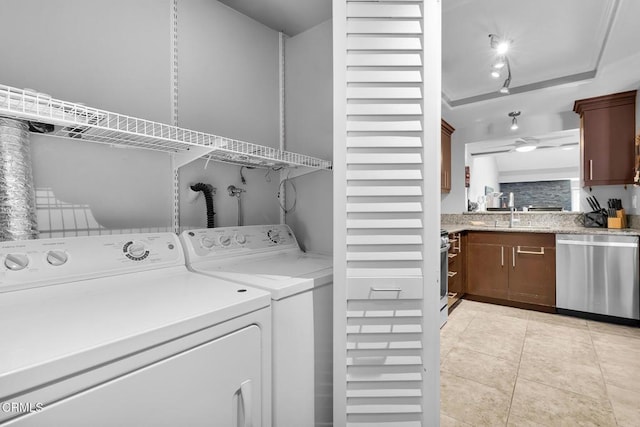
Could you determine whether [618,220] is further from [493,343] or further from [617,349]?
[493,343]

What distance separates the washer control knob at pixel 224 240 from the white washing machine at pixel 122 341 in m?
0.31

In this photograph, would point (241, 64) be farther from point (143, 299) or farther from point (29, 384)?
point (29, 384)

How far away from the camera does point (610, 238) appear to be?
283cm

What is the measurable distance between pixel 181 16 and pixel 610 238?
13.3ft

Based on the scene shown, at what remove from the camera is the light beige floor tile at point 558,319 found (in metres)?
2.87

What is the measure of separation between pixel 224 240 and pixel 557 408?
2135mm

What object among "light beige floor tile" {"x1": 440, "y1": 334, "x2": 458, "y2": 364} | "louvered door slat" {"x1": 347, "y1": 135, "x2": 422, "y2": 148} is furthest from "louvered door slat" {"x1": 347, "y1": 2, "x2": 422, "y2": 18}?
"light beige floor tile" {"x1": 440, "y1": 334, "x2": 458, "y2": 364}

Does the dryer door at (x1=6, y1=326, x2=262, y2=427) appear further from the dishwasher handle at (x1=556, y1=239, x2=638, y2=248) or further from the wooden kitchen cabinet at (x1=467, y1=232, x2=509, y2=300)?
the dishwasher handle at (x1=556, y1=239, x2=638, y2=248)

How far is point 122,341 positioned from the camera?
660 mm

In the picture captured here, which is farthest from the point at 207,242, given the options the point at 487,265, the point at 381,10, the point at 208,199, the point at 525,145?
the point at 525,145

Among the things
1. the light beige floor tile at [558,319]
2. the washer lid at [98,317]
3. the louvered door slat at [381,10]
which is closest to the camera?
the washer lid at [98,317]

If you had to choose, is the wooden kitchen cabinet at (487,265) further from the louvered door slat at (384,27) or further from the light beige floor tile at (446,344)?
the louvered door slat at (384,27)

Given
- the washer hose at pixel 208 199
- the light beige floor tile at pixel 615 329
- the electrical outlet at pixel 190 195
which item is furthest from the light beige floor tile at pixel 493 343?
the electrical outlet at pixel 190 195

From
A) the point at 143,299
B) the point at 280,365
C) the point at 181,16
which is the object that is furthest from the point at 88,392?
the point at 181,16
